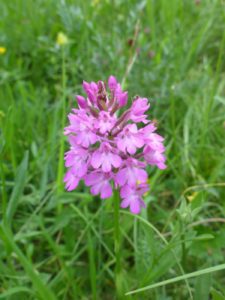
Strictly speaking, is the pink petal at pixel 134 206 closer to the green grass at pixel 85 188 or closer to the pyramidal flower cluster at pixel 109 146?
the pyramidal flower cluster at pixel 109 146

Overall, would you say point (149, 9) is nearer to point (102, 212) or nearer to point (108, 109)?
point (102, 212)

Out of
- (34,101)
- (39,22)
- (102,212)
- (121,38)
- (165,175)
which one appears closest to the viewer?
(102,212)

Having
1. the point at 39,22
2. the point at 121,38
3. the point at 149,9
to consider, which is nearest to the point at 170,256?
the point at 121,38

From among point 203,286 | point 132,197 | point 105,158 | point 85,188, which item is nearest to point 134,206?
point 132,197

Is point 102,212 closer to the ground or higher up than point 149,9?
closer to the ground

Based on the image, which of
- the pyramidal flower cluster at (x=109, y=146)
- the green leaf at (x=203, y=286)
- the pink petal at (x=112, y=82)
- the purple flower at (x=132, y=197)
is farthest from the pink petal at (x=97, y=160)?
the green leaf at (x=203, y=286)

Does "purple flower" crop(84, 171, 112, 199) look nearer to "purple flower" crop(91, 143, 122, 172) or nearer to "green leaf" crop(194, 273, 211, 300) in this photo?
"purple flower" crop(91, 143, 122, 172)

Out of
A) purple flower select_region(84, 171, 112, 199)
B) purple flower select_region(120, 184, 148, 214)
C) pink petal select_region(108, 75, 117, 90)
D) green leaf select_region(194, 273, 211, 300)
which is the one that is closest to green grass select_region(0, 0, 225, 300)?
green leaf select_region(194, 273, 211, 300)
